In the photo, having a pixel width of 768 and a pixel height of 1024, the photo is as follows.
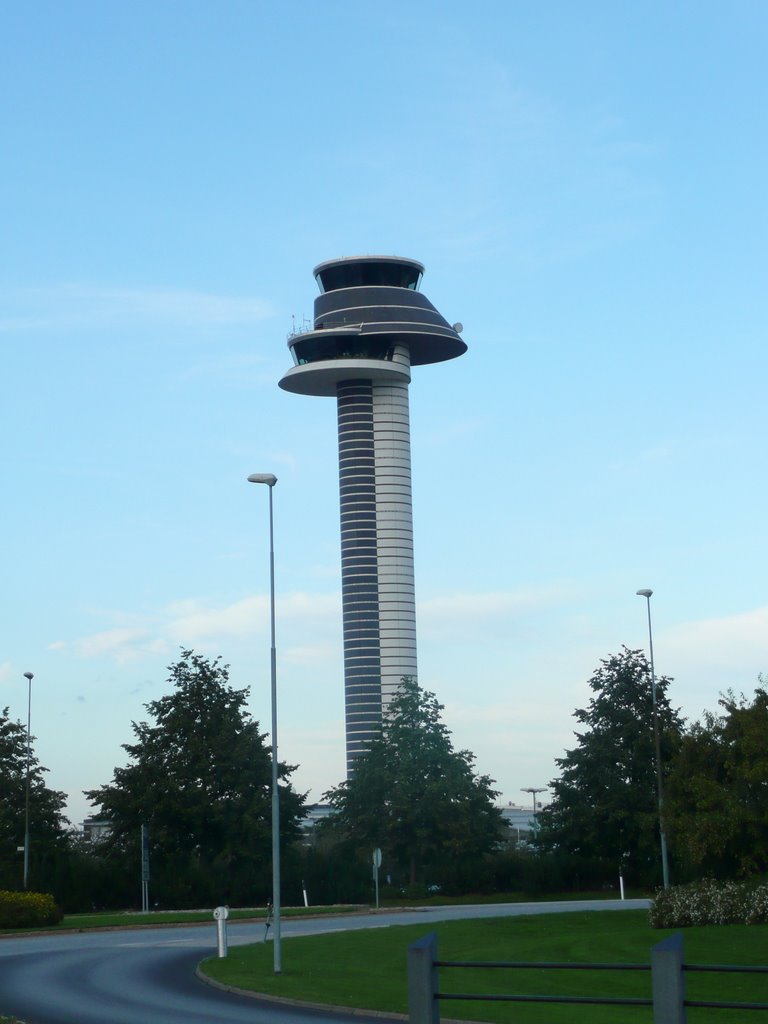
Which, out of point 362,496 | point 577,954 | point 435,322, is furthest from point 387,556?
point 577,954

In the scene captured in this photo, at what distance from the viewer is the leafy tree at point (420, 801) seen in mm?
80375

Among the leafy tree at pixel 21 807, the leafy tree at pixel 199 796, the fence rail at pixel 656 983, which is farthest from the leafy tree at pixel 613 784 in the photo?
the fence rail at pixel 656 983

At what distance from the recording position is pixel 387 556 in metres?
141

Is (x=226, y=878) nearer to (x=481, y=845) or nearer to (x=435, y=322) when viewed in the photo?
(x=481, y=845)

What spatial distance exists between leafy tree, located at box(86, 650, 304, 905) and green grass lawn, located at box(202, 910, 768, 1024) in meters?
30.0

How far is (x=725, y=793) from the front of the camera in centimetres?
4491

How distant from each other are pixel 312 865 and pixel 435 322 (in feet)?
250

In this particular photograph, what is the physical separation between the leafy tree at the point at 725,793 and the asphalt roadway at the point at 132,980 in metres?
9.03

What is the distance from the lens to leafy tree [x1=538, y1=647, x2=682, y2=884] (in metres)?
78.2

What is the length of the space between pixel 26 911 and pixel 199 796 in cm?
2143

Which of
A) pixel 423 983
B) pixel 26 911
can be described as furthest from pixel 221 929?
pixel 423 983

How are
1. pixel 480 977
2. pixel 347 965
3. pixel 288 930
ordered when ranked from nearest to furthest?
1. pixel 480 977
2. pixel 347 965
3. pixel 288 930

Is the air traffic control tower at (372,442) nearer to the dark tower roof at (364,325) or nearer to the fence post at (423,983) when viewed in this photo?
the dark tower roof at (364,325)

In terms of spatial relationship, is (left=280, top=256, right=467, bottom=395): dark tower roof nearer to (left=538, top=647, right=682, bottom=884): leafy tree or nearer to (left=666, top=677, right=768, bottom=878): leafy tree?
(left=538, top=647, right=682, bottom=884): leafy tree
